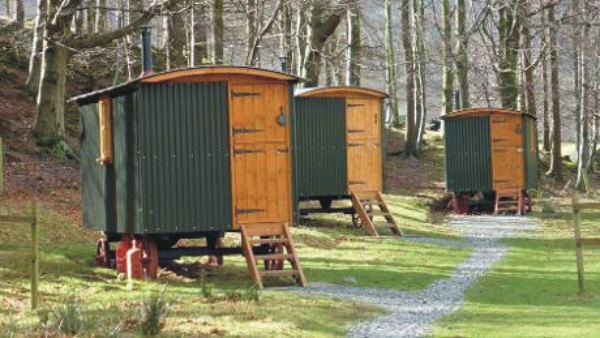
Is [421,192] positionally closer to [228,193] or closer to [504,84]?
[504,84]

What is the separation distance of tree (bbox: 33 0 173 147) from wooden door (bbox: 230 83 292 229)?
25.6ft

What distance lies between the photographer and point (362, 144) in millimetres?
20703

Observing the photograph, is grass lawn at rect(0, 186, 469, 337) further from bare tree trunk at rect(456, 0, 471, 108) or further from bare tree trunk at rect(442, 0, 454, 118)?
bare tree trunk at rect(442, 0, 454, 118)

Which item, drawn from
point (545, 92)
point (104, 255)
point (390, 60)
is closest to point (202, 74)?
point (104, 255)

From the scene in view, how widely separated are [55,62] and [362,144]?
7078 mm

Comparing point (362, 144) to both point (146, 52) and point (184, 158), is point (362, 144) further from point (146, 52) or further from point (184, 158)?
point (184, 158)

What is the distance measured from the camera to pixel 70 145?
23.2m

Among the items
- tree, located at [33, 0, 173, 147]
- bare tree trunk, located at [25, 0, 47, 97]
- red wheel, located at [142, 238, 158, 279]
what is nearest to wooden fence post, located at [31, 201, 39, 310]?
red wheel, located at [142, 238, 158, 279]

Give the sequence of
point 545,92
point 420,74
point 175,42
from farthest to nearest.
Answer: point 545,92, point 420,74, point 175,42

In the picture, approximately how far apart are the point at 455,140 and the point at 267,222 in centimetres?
1545

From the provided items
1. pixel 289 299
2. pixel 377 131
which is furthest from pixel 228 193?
pixel 377 131

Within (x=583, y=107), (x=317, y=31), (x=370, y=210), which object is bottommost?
(x=370, y=210)

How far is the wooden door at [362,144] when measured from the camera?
2056 cm

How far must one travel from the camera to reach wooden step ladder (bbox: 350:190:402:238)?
777 inches
